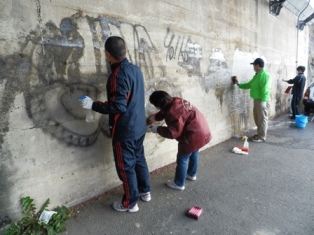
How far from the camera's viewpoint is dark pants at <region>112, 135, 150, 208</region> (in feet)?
9.07

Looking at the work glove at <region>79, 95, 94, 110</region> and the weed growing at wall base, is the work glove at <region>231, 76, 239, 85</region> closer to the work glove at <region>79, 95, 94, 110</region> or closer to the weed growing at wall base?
the work glove at <region>79, 95, 94, 110</region>

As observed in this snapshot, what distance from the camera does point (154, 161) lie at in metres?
4.01

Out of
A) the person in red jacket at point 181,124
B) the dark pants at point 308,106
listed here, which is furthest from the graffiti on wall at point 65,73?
the dark pants at point 308,106

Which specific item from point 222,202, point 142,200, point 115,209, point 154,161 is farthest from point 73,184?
point 222,202

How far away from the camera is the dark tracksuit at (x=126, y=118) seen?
2508mm

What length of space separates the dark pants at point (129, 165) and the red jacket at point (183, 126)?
415mm

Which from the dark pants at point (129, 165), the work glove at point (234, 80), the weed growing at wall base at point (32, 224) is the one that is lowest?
the weed growing at wall base at point (32, 224)

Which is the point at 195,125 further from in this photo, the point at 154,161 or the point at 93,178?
the point at 93,178

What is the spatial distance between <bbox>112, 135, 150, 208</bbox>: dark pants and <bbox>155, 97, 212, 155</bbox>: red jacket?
1.36 feet

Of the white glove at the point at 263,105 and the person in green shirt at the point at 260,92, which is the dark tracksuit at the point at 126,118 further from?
the white glove at the point at 263,105

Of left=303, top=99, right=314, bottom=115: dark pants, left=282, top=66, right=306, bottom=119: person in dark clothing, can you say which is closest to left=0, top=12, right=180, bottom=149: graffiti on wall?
left=282, top=66, right=306, bottom=119: person in dark clothing

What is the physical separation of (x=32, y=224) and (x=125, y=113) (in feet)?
4.77

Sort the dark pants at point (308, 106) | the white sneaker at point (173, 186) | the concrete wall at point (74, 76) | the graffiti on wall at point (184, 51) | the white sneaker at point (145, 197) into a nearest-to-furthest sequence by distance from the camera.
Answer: the concrete wall at point (74, 76)
the white sneaker at point (145, 197)
the white sneaker at point (173, 186)
the graffiti on wall at point (184, 51)
the dark pants at point (308, 106)

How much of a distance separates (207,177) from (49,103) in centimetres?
254
